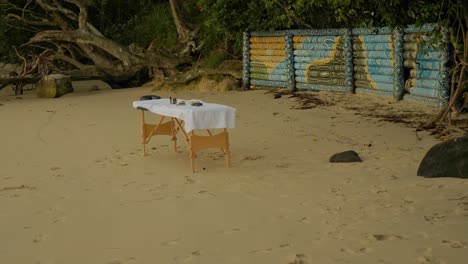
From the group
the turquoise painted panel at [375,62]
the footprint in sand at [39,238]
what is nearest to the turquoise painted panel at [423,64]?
the turquoise painted panel at [375,62]

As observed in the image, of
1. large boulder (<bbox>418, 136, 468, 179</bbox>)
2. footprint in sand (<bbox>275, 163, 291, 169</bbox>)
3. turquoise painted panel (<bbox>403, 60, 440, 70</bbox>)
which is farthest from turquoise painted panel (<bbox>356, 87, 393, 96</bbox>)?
large boulder (<bbox>418, 136, 468, 179</bbox>)

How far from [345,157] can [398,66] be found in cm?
510

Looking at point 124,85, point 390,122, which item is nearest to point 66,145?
point 390,122

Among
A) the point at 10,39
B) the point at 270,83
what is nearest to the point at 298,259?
the point at 270,83

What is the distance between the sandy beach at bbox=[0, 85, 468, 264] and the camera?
4766mm

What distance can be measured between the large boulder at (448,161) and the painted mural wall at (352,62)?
3877mm

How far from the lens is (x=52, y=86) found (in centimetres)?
1805

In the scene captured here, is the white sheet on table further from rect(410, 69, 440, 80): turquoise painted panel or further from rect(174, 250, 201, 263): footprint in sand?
rect(410, 69, 440, 80): turquoise painted panel

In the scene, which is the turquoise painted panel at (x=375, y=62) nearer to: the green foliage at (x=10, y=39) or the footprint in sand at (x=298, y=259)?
the footprint in sand at (x=298, y=259)

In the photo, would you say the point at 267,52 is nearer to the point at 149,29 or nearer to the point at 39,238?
the point at 149,29

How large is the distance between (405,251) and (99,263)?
2.15 meters

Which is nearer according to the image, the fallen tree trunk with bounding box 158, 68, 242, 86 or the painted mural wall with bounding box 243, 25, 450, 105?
the painted mural wall with bounding box 243, 25, 450, 105

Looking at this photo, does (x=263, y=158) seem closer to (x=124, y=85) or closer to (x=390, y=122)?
(x=390, y=122)

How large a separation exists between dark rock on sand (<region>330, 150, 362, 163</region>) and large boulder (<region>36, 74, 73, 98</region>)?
12.0 metres
